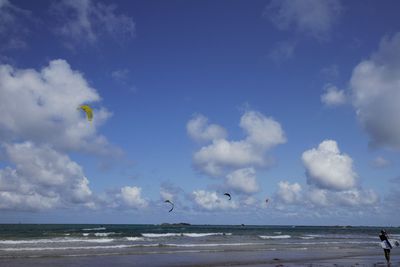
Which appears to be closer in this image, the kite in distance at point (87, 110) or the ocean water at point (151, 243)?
the kite in distance at point (87, 110)

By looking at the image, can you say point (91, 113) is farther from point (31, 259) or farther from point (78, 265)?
point (31, 259)

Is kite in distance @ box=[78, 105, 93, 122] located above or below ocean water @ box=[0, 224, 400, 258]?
above

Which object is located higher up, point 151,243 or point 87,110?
point 87,110

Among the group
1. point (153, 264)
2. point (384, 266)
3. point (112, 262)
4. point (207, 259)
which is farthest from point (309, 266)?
point (112, 262)

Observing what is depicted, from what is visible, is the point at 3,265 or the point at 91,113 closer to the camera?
the point at 91,113

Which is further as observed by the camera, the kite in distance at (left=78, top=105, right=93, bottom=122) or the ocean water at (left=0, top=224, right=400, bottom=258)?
the ocean water at (left=0, top=224, right=400, bottom=258)

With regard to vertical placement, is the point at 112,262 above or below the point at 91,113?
below

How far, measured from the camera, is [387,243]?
924 inches

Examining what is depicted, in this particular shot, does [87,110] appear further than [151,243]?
No

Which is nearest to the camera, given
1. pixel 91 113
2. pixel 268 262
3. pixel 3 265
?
pixel 91 113

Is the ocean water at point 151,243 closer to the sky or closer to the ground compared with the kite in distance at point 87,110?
closer to the ground

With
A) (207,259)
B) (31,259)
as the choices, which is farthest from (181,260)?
(31,259)

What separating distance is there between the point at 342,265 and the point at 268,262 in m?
3.97

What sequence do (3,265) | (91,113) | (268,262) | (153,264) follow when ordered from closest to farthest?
1. (91,113)
2. (3,265)
3. (153,264)
4. (268,262)
